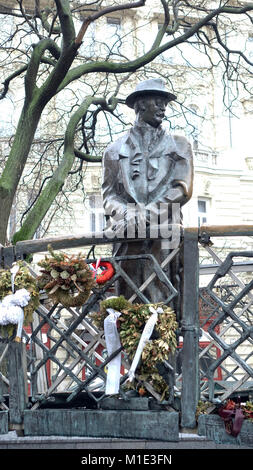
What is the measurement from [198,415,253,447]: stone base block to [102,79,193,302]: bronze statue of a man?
1.35 meters

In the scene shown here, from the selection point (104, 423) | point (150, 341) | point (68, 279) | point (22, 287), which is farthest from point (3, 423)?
point (150, 341)

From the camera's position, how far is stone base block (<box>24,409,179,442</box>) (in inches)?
196

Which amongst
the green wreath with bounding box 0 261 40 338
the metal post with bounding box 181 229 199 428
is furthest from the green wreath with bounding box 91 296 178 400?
the green wreath with bounding box 0 261 40 338

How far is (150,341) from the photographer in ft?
16.5

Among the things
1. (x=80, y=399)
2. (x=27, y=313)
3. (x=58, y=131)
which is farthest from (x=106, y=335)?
(x=58, y=131)

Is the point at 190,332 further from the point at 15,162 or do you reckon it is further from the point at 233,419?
the point at 15,162

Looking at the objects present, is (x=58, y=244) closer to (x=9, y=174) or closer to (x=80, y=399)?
(x=80, y=399)

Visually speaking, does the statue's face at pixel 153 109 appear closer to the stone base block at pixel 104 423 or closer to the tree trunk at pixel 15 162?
the stone base block at pixel 104 423

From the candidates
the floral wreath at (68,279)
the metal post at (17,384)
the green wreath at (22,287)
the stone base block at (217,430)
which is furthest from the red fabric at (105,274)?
the stone base block at (217,430)

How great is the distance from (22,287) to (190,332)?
1.30 m

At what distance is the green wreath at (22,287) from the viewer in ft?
17.8

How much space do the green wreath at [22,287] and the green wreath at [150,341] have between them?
620mm
